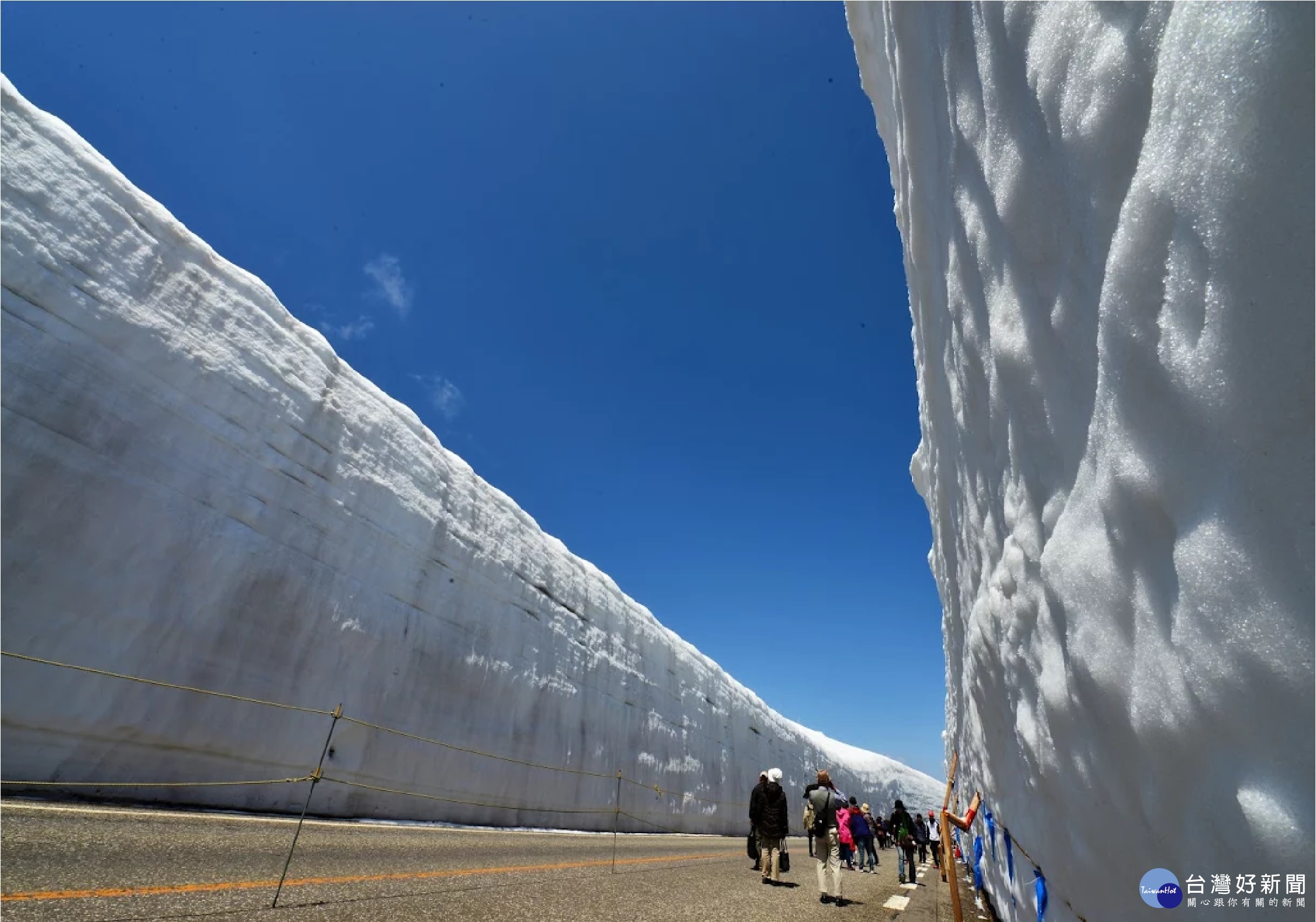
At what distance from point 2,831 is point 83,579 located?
436cm

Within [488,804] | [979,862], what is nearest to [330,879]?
[979,862]

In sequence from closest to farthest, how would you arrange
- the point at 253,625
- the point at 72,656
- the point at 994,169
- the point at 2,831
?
the point at 994,169
the point at 2,831
the point at 72,656
the point at 253,625

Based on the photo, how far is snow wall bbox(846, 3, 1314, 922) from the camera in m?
1.09

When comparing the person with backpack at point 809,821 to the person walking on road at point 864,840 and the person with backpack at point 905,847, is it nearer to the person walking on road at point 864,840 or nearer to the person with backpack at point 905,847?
the person with backpack at point 905,847

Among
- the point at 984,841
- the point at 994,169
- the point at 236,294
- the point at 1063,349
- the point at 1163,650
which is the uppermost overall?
the point at 236,294

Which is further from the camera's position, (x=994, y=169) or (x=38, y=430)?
(x=38, y=430)

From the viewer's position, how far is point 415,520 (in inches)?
531

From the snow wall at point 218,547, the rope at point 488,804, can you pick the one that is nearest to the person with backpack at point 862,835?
the rope at point 488,804

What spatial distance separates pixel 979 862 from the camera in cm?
676

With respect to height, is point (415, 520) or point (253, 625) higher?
point (415, 520)

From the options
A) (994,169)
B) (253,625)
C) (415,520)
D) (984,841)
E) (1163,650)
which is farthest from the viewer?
(415,520)

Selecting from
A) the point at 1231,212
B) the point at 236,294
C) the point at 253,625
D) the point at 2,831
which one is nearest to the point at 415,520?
the point at 253,625

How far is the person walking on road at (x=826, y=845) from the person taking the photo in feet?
20.2

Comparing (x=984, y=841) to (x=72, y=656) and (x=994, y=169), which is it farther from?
(x=72, y=656)
